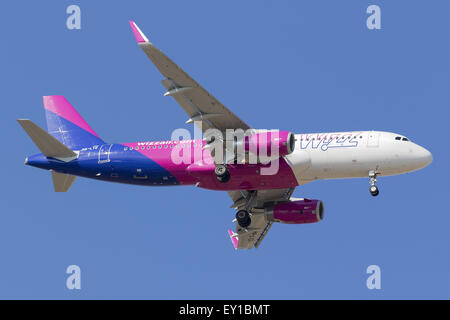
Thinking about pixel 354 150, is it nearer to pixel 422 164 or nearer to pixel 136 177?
pixel 422 164

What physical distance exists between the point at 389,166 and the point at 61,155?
22.6m

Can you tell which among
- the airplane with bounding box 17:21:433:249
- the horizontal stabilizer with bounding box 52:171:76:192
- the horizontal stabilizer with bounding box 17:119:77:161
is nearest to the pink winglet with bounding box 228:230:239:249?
the airplane with bounding box 17:21:433:249

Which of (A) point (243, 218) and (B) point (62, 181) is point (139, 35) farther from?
(A) point (243, 218)

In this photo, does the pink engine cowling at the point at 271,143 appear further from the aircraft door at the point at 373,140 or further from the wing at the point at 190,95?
the aircraft door at the point at 373,140

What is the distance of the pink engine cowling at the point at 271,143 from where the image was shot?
54.7m

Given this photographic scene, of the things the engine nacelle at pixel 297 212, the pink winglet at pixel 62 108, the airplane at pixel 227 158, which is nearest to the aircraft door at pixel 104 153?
the airplane at pixel 227 158

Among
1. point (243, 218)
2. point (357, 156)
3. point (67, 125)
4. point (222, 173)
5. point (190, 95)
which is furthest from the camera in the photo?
point (67, 125)

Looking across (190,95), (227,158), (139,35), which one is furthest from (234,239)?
(139,35)

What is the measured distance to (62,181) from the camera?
205 feet

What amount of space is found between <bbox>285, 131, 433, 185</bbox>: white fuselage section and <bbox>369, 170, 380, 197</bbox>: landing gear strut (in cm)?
26

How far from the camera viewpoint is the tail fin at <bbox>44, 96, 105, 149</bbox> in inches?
2462

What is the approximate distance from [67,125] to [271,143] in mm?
17201

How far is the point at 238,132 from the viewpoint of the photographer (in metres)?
56.6

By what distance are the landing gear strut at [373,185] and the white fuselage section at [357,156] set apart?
26 cm
